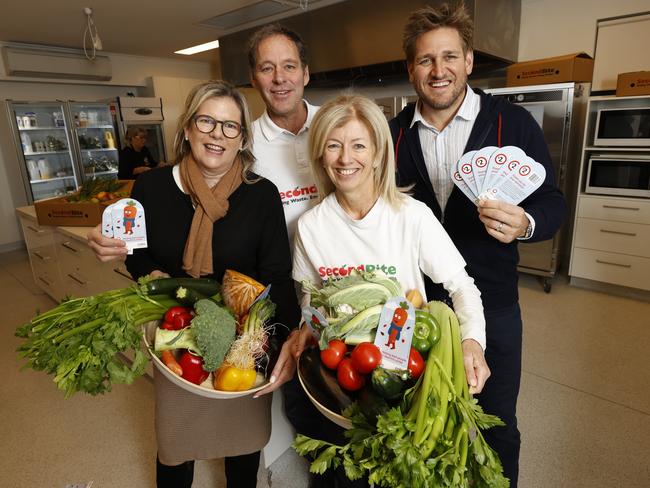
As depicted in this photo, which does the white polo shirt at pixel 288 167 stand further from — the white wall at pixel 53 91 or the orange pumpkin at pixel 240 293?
the white wall at pixel 53 91

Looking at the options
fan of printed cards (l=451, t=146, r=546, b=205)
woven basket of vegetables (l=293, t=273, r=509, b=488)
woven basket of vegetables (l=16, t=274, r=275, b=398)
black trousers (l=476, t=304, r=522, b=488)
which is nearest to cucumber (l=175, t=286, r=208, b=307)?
woven basket of vegetables (l=16, t=274, r=275, b=398)

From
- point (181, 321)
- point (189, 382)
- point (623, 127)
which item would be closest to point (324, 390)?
point (189, 382)

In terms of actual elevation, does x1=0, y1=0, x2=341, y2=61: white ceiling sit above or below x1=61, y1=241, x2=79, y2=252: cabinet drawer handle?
above

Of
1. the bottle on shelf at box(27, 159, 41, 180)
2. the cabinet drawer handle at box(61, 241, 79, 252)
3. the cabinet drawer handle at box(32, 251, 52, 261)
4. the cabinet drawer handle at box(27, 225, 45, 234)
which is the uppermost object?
the bottle on shelf at box(27, 159, 41, 180)

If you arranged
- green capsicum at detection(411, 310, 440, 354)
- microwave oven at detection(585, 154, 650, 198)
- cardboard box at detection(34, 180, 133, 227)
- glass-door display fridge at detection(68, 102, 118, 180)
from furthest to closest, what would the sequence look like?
glass-door display fridge at detection(68, 102, 118, 180) < microwave oven at detection(585, 154, 650, 198) < cardboard box at detection(34, 180, 133, 227) < green capsicum at detection(411, 310, 440, 354)

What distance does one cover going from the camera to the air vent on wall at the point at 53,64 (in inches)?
233

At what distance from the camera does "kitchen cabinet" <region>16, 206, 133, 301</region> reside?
3.00m

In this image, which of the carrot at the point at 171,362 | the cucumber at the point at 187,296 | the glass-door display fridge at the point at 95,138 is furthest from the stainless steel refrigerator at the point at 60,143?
the carrot at the point at 171,362

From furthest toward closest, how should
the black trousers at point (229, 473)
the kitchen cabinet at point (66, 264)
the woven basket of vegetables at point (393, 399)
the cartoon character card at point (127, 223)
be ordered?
the kitchen cabinet at point (66, 264) < the black trousers at point (229, 473) < the cartoon character card at point (127, 223) < the woven basket of vegetables at point (393, 399)

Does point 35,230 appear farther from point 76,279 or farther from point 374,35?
point 374,35

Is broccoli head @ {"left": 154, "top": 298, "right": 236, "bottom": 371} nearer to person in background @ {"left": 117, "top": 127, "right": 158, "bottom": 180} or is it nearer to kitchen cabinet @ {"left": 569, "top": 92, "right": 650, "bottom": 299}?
kitchen cabinet @ {"left": 569, "top": 92, "right": 650, "bottom": 299}

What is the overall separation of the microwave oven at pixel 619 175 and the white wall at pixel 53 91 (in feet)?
21.9

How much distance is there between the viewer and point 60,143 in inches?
260

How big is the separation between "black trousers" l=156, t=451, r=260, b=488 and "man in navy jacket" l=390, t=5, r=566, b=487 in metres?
0.93
